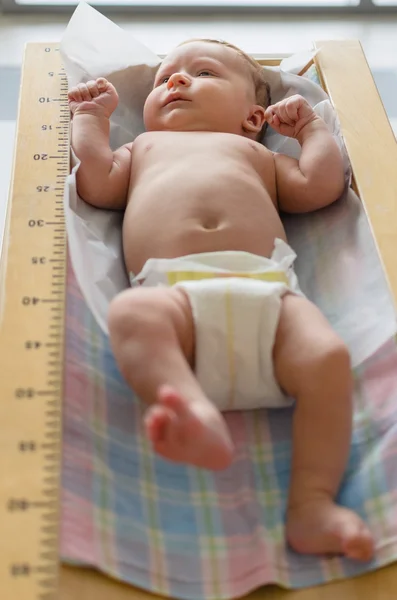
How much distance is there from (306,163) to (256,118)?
0.64 feet

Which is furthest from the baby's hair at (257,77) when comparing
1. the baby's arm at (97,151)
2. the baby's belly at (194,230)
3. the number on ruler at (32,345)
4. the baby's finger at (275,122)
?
the number on ruler at (32,345)

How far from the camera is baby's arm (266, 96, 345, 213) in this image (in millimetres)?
1344

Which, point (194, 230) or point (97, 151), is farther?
point (97, 151)

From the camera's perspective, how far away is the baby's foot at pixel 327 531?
922mm

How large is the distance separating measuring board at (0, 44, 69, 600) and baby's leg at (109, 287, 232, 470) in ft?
0.29

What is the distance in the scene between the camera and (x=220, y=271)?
3.74 ft

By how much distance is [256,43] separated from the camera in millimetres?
2150

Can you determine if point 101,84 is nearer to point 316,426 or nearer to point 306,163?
point 306,163

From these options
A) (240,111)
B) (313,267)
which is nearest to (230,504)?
(313,267)

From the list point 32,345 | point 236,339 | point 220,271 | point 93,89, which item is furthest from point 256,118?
point 32,345

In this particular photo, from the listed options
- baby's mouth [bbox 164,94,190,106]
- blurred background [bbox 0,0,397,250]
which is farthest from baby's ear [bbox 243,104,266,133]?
blurred background [bbox 0,0,397,250]

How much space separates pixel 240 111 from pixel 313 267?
0.34 meters

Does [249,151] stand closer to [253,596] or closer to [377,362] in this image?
[377,362]

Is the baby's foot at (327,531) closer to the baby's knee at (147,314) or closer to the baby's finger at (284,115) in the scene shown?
the baby's knee at (147,314)
